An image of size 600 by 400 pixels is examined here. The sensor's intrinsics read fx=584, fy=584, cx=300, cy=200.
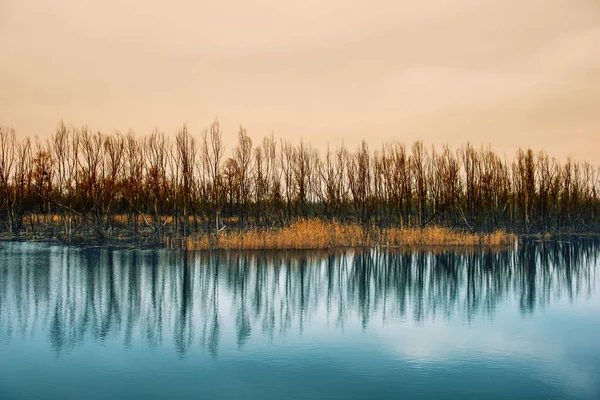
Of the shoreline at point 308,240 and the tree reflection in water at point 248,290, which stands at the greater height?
the shoreline at point 308,240

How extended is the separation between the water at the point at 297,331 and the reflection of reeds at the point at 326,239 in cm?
394

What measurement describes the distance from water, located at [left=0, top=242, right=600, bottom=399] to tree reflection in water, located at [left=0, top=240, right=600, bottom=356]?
55 mm

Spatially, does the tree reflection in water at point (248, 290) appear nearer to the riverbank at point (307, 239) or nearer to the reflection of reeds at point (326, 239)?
the reflection of reeds at point (326, 239)

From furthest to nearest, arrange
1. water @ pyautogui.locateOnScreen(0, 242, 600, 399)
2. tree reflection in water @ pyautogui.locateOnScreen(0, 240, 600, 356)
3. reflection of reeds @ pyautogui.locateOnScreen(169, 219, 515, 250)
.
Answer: reflection of reeds @ pyautogui.locateOnScreen(169, 219, 515, 250), tree reflection in water @ pyautogui.locateOnScreen(0, 240, 600, 356), water @ pyautogui.locateOnScreen(0, 242, 600, 399)

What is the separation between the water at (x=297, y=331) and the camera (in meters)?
6.68

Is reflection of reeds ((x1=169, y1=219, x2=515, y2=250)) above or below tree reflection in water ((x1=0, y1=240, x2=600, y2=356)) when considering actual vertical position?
above

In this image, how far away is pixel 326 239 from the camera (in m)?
22.4

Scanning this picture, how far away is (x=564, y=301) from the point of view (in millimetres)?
12672

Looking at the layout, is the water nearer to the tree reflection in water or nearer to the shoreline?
the tree reflection in water

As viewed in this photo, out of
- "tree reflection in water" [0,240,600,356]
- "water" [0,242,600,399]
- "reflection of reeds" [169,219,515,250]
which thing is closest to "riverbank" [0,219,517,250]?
A: "reflection of reeds" [169,219,515,250]

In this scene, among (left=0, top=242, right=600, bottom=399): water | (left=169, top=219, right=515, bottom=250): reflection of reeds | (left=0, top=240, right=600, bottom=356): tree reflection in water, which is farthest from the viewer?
(left=169, top=219, right=515, bottom=250): reflection of reeds

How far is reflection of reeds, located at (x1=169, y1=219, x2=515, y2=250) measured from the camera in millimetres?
21734

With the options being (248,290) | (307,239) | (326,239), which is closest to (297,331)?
(248,290)

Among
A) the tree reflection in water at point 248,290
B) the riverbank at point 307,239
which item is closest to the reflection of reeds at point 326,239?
the riverbank at point 307,239
